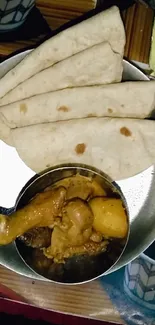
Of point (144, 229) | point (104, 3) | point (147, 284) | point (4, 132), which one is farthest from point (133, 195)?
point (104, 3)

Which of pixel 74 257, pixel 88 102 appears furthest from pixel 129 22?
pixel 74 257

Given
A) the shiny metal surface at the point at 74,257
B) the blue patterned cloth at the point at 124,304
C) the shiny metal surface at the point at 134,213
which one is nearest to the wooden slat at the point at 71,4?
the shiny metal surface at the point at 134,213

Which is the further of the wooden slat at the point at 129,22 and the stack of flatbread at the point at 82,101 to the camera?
the wooden slat at the point at 129,22

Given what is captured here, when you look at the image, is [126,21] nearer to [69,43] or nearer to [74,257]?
[69,43]

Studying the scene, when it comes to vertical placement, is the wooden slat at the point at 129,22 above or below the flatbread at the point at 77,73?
above

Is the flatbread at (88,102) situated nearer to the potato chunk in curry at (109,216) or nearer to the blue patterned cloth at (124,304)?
the potato chunk in curry at (109,216)

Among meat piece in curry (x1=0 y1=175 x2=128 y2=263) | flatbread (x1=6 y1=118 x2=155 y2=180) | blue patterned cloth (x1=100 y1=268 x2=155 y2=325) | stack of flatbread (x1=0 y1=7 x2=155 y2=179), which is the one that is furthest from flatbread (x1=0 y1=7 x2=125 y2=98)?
blue patterned cloth (x1=100 y1=268 x2=155 y2=325)
